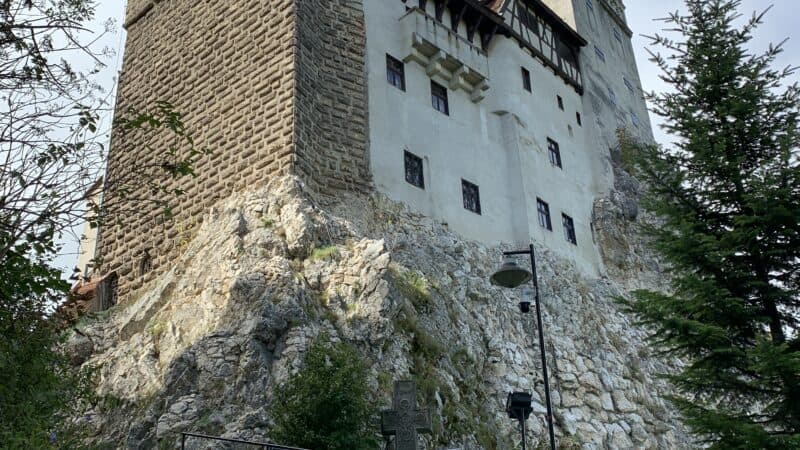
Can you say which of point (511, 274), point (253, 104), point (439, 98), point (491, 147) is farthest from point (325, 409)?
point (491, 147)

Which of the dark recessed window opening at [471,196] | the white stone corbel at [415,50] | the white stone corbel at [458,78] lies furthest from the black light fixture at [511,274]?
the white stone corbel at [458,78]

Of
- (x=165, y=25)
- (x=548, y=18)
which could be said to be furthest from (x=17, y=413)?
(x=548, y=18)

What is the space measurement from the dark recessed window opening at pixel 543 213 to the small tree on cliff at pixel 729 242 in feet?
31.5

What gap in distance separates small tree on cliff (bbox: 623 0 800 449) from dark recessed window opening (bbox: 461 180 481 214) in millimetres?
8157

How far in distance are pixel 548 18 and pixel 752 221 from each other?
1721cm

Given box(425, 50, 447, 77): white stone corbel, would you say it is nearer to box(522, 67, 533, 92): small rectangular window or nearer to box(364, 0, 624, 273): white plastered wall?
box(364, 0, 624, 273): white plastered wall

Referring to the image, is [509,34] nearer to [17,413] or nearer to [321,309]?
[321,309]

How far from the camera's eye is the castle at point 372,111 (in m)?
17.0

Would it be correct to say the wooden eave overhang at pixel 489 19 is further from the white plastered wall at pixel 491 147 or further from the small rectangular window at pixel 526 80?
the small rectangular window at pixel 526 80

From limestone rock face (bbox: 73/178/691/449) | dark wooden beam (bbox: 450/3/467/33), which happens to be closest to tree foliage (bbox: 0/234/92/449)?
limestone rock face (bbox: 73/178/691/449)

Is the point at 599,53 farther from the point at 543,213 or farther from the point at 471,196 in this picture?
the point at 471,196

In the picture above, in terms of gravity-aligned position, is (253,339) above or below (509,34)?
below

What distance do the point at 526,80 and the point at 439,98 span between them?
422 centimetres

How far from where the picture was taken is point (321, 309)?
43.3ft
